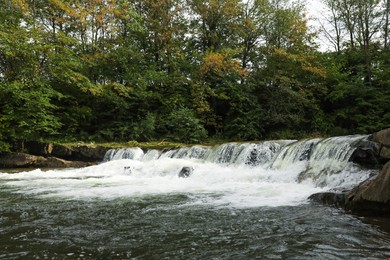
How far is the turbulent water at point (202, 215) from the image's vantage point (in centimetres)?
384

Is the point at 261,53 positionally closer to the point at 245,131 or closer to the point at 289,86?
the point at 289,86

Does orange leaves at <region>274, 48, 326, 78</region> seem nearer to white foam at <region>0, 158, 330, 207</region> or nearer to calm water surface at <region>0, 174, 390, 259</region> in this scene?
white foam at <region>0, 158, 330, 207</region>

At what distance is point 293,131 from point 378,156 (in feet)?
39.7

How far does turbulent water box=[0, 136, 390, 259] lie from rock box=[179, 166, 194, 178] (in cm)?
19

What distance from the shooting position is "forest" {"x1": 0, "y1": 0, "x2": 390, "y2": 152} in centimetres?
1905

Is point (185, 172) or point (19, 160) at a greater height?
point (19, 160)

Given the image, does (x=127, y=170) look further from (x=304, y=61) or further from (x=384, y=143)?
(x=304, y=61)

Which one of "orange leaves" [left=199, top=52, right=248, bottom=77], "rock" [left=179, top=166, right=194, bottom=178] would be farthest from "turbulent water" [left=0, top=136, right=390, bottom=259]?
"orange leaves" [left=199, top=52, right=248, bottom=77]

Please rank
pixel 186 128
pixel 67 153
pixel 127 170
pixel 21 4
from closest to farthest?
pixel 127 170 < pixel 67 153 < pixel 21 4 < pixel 186 128

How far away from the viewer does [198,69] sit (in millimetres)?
22172

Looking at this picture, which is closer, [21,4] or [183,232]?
[183,232]

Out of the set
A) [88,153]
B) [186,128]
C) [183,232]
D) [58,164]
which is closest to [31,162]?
[58,164]

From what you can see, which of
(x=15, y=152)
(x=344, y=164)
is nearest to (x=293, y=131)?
(x=344, y=164)

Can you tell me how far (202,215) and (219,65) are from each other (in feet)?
52.3
